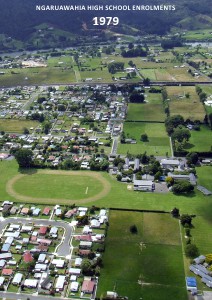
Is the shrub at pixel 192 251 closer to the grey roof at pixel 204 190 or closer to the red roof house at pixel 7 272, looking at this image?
the grey roof at pixel 204 190

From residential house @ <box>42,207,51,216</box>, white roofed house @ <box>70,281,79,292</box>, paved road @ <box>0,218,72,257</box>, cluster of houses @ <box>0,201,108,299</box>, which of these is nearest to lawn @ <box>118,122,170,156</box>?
cluster of houses @ <box>0,201,108,299</box>

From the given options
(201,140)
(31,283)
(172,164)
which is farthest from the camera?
(201,140)

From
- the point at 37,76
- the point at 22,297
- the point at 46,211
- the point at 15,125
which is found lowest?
the point at 15,125

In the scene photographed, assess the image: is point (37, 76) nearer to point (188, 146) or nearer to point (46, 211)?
point (188, 146)

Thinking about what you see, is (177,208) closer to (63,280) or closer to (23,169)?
(63,280)

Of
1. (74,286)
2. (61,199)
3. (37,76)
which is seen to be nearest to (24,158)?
(61,199)

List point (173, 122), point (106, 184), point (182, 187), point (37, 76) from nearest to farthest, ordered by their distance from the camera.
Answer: point (182, 187)
point (106, 184)
point (173, 122)
point (37, 76)

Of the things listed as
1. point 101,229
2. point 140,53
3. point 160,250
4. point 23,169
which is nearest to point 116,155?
point 23,169

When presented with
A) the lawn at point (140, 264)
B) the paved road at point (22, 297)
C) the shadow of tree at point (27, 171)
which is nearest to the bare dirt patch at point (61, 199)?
the shadow of tree at point (27, 171)
